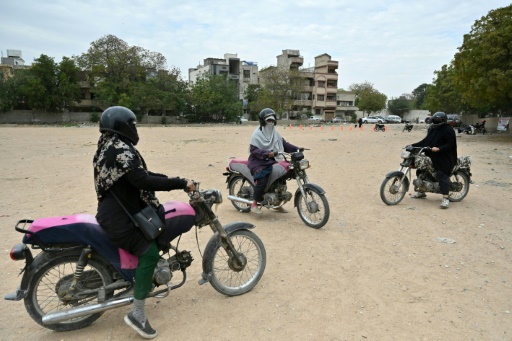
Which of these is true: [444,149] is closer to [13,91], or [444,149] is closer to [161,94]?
[161,94]

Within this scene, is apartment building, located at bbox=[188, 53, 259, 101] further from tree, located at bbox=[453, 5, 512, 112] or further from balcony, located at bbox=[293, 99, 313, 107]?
tree, located at bbox=[453, 5, 512, 112]

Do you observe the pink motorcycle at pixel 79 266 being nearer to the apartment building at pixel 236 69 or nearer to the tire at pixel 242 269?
the tire at pixel 242 269

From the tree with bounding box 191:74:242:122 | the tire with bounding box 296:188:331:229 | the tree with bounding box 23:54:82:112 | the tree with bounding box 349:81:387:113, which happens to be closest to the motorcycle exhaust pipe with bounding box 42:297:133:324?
the tire with bounding box 296:188:331:229

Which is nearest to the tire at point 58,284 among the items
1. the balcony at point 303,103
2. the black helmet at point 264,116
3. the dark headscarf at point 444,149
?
the black helmet at point 264,116

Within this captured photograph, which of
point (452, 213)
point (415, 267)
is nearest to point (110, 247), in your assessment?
point (415, 267)

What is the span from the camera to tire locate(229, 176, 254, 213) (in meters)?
6.43

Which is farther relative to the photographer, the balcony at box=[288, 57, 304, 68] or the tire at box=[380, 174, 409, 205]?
the balcony at box=[288, 57, 304, 68]

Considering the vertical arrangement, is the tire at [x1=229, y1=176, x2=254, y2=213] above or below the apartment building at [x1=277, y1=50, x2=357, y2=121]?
below

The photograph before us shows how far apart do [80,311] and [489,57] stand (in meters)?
23.8

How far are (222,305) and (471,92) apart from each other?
80.0 feet

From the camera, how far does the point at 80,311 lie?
9.18 feet

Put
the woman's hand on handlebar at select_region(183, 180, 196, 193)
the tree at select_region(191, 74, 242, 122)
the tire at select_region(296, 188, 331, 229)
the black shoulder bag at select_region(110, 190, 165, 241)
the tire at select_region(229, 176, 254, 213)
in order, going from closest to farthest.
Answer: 1. the black shoulder bag at select_region(110, 190, 165, 241)
2. the woman's hand on handlebar at select_region(183, 180, 196, 193)
3. the tire at select_region(296, 188, 331, 229)
4. the tire at select_region(229, 176, 254, 213)
5. the tree at select_region(191, 74, 242, 122)

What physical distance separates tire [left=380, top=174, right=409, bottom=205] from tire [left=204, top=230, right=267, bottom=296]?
13.6 feet

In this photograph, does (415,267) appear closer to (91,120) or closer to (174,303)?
(174,303)
